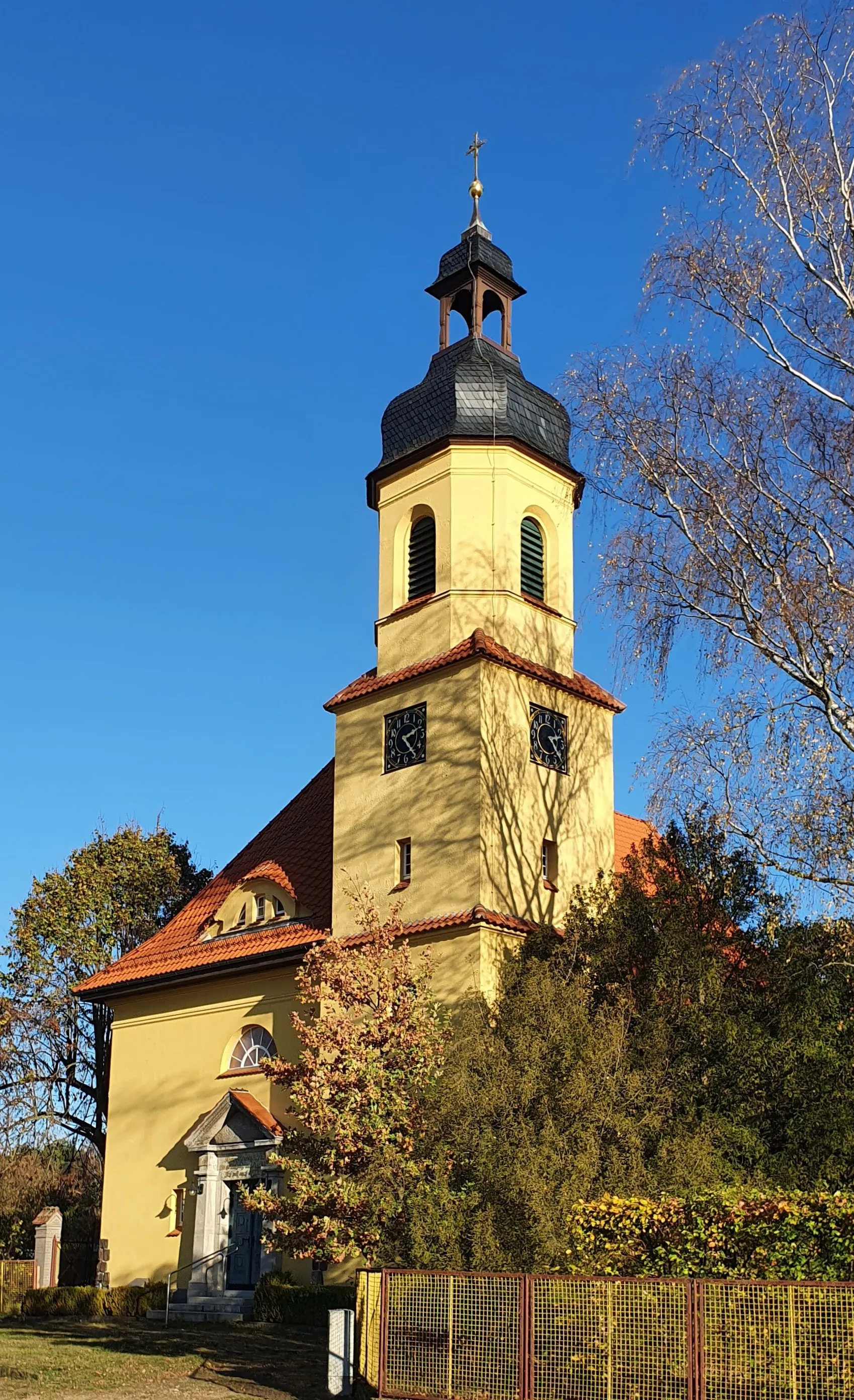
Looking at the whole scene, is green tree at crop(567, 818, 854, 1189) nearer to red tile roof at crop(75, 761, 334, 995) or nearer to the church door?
red tile roof at crop(75, 761, 334, 995)

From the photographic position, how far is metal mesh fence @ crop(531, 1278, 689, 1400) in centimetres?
1169

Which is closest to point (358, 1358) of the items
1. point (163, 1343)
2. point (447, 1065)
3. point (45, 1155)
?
point (447, 1065)

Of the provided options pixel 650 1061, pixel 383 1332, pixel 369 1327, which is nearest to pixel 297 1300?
pixel 650 1061

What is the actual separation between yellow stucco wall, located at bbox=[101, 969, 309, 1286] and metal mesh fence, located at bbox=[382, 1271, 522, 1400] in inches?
472

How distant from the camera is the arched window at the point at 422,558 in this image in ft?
87.4

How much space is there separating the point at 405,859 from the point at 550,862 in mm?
2448

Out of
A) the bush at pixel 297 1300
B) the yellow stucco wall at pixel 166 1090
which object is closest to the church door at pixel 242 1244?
the yellow stucco wall at pixel 166 1090

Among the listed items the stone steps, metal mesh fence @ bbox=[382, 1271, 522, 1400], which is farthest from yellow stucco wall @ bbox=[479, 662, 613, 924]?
metal mesh fence @ bbox=[382, 1271, 522, 1400]

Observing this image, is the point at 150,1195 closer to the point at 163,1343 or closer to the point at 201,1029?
the point at 201,1029

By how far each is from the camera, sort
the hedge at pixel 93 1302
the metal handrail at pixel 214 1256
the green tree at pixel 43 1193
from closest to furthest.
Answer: the metal handrail at pixel 214 1256 < the hedge at pixel 93 1302 < the green tree at pixel 43 1193

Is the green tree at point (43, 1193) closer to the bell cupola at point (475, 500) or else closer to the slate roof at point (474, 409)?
the bell cupola at point (475, 500)

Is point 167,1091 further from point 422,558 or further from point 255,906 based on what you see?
point 422,558

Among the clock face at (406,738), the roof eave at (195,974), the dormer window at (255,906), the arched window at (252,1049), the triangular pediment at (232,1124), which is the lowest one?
the triangular pediment at (232,1124)

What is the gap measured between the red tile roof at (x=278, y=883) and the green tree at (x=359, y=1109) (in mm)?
6209
